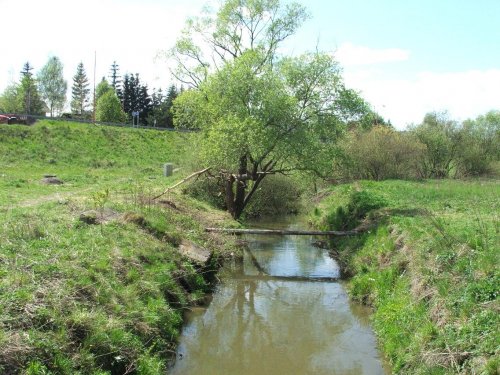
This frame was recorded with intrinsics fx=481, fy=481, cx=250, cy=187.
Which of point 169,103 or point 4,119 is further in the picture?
point 169,103

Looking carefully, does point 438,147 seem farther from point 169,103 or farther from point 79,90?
point 79,90

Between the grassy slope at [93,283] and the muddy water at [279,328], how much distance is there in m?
0.74

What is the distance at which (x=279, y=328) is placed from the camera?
12.8 m

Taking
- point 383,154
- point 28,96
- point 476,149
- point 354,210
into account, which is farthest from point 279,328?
point 28,96

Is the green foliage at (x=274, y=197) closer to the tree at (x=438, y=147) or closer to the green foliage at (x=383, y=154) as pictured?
the green foliage at (x=383, y=154)

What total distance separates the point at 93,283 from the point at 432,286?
7.21m

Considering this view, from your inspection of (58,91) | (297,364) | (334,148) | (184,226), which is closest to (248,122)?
(334,148)

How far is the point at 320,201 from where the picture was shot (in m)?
33.2

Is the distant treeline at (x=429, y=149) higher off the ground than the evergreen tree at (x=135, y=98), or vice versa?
the evergreen tree at (x=135, y=98)

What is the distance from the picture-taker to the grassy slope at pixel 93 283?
7391 mm

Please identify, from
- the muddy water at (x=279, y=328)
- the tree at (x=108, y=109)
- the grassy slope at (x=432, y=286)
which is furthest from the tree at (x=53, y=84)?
the grassy slope at (x=432, y=286)

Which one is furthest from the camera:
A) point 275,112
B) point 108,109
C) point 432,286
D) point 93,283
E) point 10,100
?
point 10,100

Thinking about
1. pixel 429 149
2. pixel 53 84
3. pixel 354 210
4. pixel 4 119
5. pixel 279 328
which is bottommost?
pixel 279 328

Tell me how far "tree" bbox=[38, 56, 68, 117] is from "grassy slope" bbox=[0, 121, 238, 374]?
247 feet
